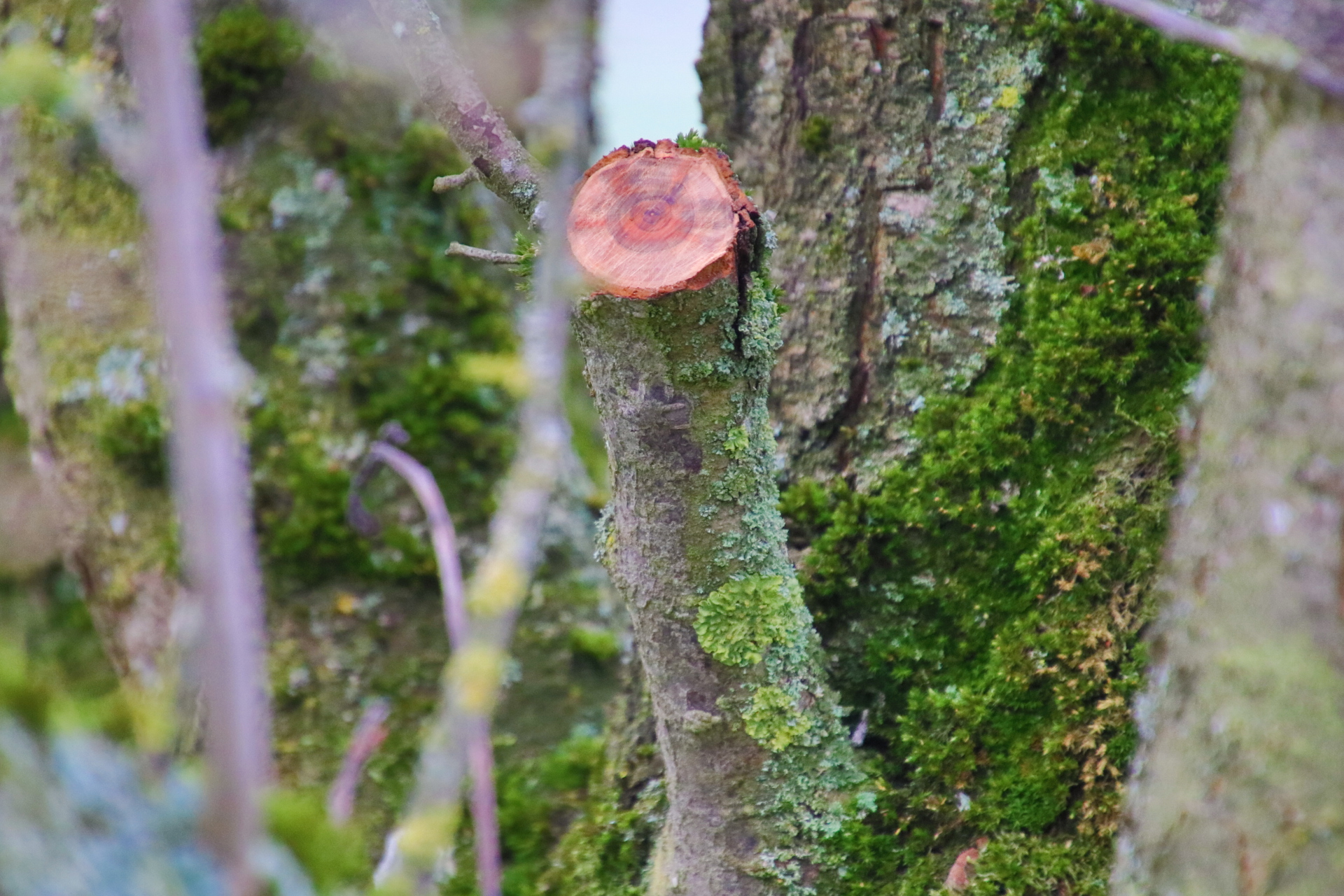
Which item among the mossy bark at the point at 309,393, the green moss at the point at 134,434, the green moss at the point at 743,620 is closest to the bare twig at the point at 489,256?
the green moss at the point at 743,620

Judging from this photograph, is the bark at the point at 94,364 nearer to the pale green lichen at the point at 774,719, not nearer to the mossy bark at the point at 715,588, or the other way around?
the mossy bark at the point at 715,588

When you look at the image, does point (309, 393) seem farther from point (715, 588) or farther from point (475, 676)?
point (475, 676)

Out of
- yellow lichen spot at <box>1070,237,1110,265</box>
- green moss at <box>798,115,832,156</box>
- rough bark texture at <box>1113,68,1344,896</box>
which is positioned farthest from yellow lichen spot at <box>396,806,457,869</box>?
green moss at <box>798,115,832,156</box>

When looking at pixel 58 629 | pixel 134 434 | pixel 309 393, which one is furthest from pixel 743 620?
pixel 58 629

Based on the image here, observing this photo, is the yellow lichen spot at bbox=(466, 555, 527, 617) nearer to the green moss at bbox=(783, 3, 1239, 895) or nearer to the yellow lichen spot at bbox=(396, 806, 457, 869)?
the yellow lichen spot at bbox=(396, 806, 457, 869)

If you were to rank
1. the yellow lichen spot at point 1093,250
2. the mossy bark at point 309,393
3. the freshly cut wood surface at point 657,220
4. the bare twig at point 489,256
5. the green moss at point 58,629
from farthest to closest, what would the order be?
the green moss at point 58,629 → the mossy bark at point 309,393 → the yellow lichen spot at point 1093,250 → the bare twig at point 489,256 → the freshly cut wood surface at point 657,220

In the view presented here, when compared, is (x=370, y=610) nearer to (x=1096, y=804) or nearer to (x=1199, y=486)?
(x=1096, y=804)
